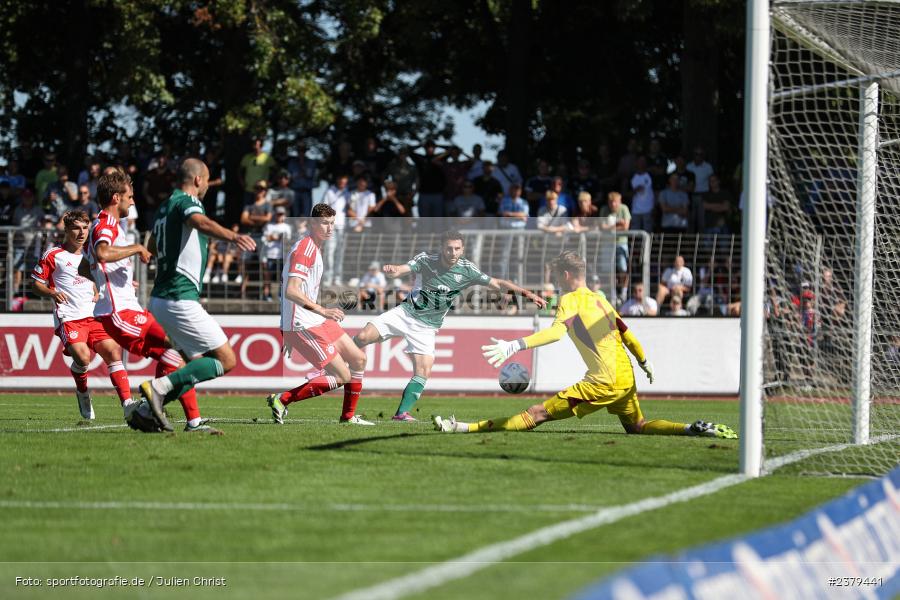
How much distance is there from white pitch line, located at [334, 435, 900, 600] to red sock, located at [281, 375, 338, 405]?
Answer: 5008 mm

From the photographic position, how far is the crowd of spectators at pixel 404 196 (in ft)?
67.1

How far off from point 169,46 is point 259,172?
24.1 feet

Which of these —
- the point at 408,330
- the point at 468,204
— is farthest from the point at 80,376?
the point at 468,204

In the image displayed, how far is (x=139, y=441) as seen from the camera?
1010 cm

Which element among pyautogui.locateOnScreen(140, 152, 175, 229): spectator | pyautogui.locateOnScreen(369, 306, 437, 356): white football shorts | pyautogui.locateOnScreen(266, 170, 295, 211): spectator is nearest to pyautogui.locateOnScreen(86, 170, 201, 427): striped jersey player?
pyautogui.locateOnScreen(369, 306, 437, 356): white football shorts

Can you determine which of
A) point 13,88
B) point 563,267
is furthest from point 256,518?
point 13,88

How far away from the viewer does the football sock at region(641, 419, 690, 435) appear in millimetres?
10961

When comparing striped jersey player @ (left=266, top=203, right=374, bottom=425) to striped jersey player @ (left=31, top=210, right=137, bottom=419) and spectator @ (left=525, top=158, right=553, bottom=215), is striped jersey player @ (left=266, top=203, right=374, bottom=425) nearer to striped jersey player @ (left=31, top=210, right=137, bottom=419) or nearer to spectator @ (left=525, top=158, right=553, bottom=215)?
striped jersey player @ (left=31, top=210, right=137, bottom=419)

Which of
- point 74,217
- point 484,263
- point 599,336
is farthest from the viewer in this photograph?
point 484,263

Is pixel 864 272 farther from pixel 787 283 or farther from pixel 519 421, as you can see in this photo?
pixel 519 421

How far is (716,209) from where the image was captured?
2189cm

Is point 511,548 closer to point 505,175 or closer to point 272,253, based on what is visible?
point 272,253

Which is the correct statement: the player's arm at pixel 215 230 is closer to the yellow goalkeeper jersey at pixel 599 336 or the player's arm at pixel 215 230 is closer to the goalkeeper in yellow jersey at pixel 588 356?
the goalkeeper in yellow jersey at pixel 588 356

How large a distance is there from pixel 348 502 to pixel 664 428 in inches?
185
